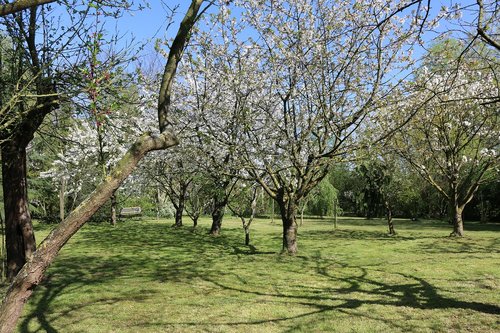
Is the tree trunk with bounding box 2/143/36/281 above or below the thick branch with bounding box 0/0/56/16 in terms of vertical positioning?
below

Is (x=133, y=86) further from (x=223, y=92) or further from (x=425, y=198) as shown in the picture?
(x=425, y=198)

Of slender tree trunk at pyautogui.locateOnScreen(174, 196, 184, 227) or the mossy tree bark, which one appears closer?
the mossy tree bark

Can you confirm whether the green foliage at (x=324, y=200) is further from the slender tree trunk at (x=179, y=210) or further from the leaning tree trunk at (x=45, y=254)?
the leaning tree trunk at (x=45, y=254)

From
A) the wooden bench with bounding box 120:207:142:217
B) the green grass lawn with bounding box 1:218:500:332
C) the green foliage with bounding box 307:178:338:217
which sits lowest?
the green grass lawn with bounding box 1:218:500:332

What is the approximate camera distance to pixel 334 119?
34.0ft

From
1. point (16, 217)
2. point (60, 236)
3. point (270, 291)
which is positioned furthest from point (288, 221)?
point (60, 236)

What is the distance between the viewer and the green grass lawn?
5.85m

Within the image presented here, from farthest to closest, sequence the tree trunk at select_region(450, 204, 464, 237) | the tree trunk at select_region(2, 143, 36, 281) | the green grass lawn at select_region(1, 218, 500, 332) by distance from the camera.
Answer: the tree trunk at select_region(450, 204, 464, 237) → the tree trunk at select_region(2, 143, 36, 281) → the green grass lawn at select_region(1, 218, 500, 332)

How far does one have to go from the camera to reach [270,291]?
7.83 metres

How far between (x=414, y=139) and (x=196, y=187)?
38.9ft

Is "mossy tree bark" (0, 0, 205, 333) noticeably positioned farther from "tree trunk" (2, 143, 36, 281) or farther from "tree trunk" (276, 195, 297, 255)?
"tree trunk" (276, 195, 297, 255)

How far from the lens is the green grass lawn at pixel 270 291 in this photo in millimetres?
5848

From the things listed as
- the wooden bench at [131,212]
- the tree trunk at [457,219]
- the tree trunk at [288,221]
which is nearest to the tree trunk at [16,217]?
the tree trunk at [288,221]

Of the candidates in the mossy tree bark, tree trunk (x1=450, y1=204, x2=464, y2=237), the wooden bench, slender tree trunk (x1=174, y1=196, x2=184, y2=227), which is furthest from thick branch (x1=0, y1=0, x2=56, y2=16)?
the wooden bench
